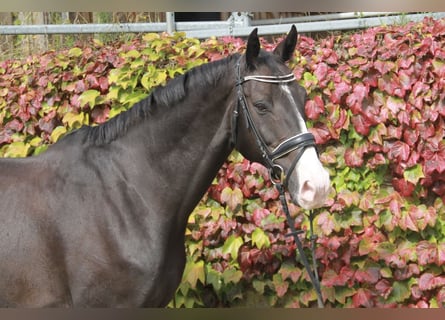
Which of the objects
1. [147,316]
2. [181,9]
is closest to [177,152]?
[181,9]

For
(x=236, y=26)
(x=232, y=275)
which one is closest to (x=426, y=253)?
(x=232, y=275)

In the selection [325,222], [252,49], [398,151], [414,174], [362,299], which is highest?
[252,49]

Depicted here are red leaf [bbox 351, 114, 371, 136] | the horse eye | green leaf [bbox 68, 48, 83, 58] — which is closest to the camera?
the horse eye

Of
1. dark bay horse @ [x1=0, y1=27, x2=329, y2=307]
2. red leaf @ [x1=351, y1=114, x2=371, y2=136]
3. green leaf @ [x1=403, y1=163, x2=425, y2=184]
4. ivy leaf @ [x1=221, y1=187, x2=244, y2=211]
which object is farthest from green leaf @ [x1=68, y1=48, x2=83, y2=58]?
green leaf @ [x1=403, y1=163, x2=425, y2=184]

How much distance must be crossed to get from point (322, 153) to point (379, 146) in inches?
15.3

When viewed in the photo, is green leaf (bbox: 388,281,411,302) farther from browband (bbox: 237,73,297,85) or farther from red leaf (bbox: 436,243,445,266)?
browband (bbox: 237,73,297,85)

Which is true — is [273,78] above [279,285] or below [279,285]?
above

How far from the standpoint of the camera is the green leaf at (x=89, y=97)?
4.55m

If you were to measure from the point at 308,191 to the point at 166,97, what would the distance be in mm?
904

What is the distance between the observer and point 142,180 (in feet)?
10.1

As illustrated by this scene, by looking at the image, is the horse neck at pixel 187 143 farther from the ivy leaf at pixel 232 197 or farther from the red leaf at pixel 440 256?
the red leaf at pixel 440 256

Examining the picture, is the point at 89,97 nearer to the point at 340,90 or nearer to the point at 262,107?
the point at 340,90

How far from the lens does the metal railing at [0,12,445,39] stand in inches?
182

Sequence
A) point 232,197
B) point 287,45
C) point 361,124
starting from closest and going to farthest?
point 287,45
point 361,124
point 232,197
